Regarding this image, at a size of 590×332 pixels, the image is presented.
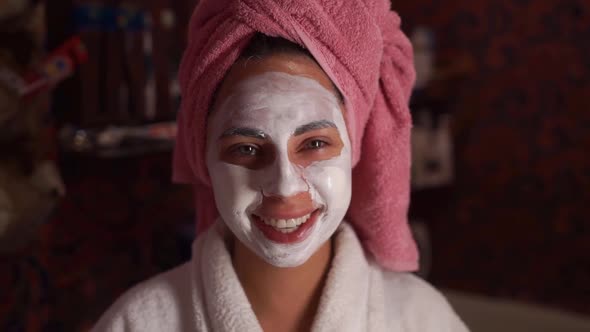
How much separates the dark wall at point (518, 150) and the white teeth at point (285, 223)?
1.27 meters

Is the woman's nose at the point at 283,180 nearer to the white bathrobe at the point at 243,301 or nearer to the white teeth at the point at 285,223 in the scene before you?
the white teeth at the point at 285,223

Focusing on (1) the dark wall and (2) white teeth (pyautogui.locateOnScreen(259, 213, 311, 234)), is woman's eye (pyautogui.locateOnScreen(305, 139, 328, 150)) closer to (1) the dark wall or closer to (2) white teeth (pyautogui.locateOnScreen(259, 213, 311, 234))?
(2) white teeth (pyautogui.locateOnScreen(259, 213, 311, 234))

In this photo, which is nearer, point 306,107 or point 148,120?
point 306,107

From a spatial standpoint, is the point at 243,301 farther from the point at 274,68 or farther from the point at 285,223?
the point at 274,68

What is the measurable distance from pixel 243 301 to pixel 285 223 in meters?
0.13

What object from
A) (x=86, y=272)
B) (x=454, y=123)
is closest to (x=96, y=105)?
(x=86, y=272)

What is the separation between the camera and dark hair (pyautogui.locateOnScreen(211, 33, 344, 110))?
77cm

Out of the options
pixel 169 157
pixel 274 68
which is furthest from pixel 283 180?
pixel 169 157

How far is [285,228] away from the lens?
759 mm

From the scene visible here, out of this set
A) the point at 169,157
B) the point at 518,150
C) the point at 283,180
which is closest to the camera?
the point at 283,180

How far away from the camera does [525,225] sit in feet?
6.14

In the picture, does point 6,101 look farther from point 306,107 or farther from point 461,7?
point 461,7

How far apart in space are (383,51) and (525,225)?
1.23m

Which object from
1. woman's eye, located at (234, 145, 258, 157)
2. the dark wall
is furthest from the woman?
the dark wall
